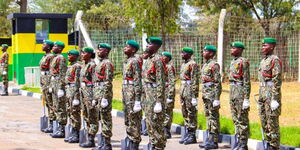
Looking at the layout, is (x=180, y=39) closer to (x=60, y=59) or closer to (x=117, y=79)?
(x=117, y=79)

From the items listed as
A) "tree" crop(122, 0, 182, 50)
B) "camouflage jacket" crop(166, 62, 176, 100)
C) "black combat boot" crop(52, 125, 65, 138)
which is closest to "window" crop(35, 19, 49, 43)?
"tree" crop(122, 0, 182, 50)

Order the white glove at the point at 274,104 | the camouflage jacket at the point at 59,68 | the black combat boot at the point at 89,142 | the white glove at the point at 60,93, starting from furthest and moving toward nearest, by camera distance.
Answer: the camouflage jacket at the point at 59,68 < the white glove at the point at 60,93 < the black combat boot at the point at 89,142 < the white glove at the point at 274,104

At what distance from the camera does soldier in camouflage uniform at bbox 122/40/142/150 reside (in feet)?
28.6

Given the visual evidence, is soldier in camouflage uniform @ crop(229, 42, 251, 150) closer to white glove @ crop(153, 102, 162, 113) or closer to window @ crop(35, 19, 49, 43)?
white glove @ crop(153, 102, 162, 113)

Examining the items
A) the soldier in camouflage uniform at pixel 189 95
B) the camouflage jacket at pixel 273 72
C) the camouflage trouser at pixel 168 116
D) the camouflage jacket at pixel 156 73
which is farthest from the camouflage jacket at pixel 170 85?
the camouflage jacket at pixel 156 73

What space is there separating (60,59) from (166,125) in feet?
7.88

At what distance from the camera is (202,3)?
97.7 feet

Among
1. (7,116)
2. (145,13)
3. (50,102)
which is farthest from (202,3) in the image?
(50,102)

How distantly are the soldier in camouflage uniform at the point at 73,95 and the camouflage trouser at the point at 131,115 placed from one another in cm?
165

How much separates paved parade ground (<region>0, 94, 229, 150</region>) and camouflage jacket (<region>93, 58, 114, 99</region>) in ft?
3.96

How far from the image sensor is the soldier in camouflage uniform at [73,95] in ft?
33.5

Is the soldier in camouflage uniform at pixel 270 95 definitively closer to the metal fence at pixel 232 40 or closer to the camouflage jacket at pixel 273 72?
the camouflage jacket at pixel 273 72

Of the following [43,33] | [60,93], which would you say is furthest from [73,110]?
[43,33]

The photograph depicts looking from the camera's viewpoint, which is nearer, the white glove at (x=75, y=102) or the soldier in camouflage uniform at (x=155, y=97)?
the soldier in camouflage uniform at (x=155, y=97)
